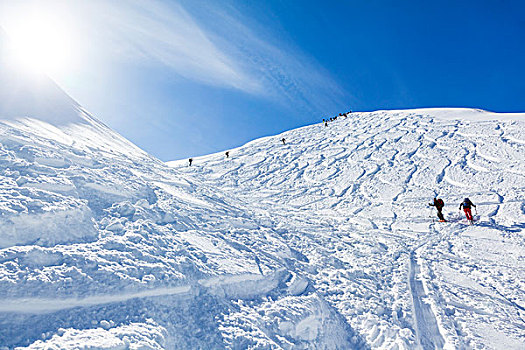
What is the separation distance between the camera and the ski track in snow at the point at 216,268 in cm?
347

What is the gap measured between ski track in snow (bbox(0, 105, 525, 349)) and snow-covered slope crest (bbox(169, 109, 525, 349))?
44mm

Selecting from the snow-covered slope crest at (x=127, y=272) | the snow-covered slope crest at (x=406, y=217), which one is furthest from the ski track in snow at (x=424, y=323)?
the snow-covered slope crest at (x=127, y=272)

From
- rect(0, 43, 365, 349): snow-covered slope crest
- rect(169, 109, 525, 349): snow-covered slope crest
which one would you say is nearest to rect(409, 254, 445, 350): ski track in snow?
rect(169, 109, 525, 349): snow-covered slope crest

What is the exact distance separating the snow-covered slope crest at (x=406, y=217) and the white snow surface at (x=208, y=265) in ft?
0.16

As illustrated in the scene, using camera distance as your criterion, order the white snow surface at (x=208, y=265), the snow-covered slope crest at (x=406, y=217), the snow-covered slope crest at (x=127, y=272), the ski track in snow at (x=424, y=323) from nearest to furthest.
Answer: the snow-covered slope crest at (x=127, y=272) < the white snow surface at (x=208, y=265) < the ski track in snow at (x=424, y=323) < the snow-covered slope crest at (x=406, y=217)

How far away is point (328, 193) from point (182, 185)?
28.3 feet

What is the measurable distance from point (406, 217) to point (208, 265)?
9563mm

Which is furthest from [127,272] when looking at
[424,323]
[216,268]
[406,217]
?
[406,217]

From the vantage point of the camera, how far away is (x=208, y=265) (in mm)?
4867

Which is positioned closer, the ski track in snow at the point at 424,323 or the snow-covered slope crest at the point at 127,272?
the snow-covered slope crest at the point at 127,272

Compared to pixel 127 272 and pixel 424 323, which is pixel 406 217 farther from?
pixel 127 272

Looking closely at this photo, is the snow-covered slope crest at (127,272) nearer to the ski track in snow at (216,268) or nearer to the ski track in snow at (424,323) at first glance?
the ski track in snow at (216,268)

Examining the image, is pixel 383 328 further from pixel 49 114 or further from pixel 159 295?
pixel 49 114

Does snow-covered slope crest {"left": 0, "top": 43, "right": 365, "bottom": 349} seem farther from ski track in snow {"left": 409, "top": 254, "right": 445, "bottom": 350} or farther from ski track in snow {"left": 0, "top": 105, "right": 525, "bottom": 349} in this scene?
ski track in snow {"left": 409, "top": 254, "right": 445, "bottom": 350}
